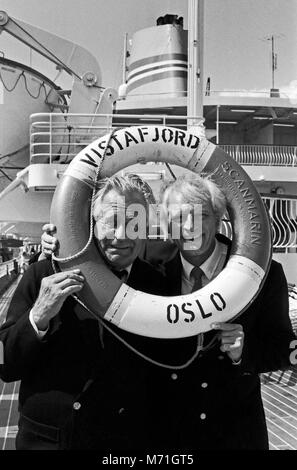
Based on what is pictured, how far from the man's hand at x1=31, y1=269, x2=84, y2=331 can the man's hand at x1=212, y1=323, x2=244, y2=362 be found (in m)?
0.42

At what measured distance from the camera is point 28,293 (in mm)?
1523

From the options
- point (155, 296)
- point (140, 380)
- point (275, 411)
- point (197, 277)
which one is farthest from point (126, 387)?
point (275, 411)

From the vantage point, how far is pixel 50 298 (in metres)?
1.41

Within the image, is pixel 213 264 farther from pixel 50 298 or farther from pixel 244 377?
pixel 50 298

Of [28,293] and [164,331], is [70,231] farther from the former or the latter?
[164,331]

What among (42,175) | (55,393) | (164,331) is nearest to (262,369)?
(164,331)

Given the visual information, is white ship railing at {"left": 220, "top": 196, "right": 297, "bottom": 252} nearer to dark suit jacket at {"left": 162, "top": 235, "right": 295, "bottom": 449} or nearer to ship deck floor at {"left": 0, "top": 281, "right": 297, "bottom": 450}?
ship deck floor at {"left": 0, "top": 281, "right": 297, "bottom": 450}

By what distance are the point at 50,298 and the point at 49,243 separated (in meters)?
0.24

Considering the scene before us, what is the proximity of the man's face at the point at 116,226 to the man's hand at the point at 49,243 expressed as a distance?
0.15 meters

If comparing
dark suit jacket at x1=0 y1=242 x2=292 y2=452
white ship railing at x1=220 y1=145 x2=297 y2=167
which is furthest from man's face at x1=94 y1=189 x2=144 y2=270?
white ship railing at x1=220 y1=145 x2=297 y2=167

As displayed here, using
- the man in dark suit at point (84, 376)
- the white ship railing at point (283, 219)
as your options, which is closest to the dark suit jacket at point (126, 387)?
the man in dark suit at point (84, 376)

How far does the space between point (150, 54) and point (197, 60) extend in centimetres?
614

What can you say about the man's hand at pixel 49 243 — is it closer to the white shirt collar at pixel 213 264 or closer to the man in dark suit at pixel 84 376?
the man in dark suit at pixel 84 376

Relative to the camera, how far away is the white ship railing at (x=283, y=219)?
8.48 m
